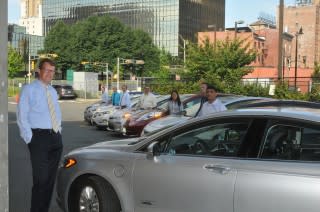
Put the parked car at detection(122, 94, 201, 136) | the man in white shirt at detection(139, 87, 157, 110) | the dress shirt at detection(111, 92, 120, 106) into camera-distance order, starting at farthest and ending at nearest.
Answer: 1. the dress shirt at detection(111, 92, 120, 106)
2. the man in white shirt at detection(139, 87, 157, 110)
3. the parked car at detection(122, 94, 201, 136)

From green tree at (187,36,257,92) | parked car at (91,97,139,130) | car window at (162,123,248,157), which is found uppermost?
green tree at (187,36,257,92)

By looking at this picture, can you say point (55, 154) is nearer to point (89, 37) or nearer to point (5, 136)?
point (5, 136)

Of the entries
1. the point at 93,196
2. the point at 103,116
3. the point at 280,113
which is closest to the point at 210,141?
the point at 280,113

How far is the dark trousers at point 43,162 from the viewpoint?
5438mm

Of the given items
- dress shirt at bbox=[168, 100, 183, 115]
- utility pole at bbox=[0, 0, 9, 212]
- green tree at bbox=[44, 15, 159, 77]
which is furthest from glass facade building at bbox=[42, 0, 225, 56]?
utility pole at bbox=[0, 0, 9, 212]

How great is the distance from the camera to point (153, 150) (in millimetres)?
5027

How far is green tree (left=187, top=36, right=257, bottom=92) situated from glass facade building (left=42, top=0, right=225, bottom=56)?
285ft

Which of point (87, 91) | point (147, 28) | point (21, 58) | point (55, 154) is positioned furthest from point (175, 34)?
point (55, 154)

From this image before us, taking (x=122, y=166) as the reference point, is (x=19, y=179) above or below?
below

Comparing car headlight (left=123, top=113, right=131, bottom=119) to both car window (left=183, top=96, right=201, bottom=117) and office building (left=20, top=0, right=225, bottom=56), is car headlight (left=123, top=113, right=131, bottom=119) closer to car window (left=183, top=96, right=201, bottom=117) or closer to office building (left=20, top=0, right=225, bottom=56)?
car window (left=183, top=96, right=201, bottom=117)

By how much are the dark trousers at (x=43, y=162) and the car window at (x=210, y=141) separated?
4.34 feet

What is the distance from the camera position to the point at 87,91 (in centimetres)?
6291

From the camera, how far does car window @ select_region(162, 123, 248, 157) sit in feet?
15.1

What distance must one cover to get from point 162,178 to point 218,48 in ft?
88.0
